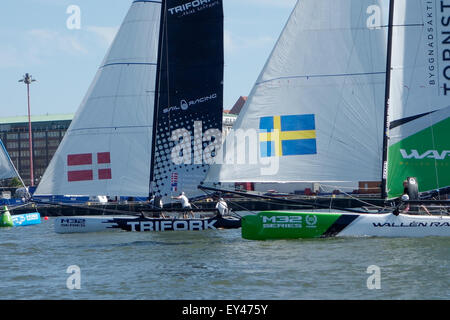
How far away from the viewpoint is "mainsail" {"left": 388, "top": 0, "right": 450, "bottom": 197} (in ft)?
76.0

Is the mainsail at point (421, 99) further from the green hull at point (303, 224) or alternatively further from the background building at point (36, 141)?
the background building at point (36, 141)

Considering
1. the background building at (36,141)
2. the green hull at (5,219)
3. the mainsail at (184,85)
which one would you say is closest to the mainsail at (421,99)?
the mainsail at (184,85)

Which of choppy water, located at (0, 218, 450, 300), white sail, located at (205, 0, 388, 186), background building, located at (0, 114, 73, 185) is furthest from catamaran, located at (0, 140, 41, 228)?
background building, located at (0, 114, 73, 185)

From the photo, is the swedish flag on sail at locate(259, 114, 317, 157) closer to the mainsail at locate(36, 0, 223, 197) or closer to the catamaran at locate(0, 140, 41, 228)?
the mainsail at locate(36, 0, 223, 197)

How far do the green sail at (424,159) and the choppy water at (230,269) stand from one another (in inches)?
73.2

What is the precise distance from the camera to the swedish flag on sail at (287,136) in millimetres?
23172

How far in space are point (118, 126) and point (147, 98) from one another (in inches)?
59.9

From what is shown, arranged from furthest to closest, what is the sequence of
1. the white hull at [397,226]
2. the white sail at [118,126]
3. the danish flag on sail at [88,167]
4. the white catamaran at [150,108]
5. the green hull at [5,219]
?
the green hull at [5,219]
the white catamaran at [150,108]
the white sail at [118,126]
the danish flag on sail at [88,167]
the white hull at [397,226]

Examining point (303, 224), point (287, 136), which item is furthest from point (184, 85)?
point (303, 224)

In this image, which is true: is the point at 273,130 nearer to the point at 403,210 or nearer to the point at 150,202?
the point at 403,210

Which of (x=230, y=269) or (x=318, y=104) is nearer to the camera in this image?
(x=230, y=269)

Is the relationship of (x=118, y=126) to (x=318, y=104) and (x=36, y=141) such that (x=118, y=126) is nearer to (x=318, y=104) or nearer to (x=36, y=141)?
(x=318, y=104)

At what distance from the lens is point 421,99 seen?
76.3 feet
